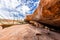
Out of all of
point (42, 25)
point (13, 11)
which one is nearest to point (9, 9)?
point (13, 11)

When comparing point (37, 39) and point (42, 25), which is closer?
point (37, 39)

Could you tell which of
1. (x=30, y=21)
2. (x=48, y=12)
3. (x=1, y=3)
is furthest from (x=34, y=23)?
(x=1, y=3)

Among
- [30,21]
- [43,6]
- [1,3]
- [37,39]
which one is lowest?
[37,39]

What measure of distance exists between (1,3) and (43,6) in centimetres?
143

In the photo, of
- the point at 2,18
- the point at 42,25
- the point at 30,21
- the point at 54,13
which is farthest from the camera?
the point at 2,18

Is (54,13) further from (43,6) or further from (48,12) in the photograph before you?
(43,6)

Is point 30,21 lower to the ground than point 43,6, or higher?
lower

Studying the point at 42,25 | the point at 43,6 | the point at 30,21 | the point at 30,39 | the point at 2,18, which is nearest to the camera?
the point at 30,39

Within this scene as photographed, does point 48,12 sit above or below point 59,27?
above

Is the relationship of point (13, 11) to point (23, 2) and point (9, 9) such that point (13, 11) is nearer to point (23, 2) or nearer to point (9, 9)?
point (9, 9)

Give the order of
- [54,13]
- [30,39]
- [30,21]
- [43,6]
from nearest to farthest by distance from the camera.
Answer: [30,39], [54,13], [43,6], [30,21]

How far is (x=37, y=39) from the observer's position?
1.24 metres

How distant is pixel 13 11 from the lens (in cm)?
270

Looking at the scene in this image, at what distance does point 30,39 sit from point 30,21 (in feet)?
3.09
